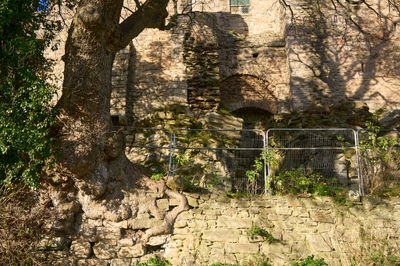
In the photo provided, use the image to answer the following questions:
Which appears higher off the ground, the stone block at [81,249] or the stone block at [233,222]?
the stone block at [233,222]

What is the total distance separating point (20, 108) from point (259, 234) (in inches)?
176

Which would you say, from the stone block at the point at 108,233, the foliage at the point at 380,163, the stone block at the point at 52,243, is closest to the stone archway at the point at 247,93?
the foliage at the point at 380,163

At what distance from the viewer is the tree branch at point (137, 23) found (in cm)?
646

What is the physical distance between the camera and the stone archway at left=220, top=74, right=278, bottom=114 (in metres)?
14.1

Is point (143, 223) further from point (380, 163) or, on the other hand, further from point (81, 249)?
point (380, 163)

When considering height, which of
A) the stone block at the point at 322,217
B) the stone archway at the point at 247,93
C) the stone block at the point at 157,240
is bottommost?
the stone block at the point at 157,240

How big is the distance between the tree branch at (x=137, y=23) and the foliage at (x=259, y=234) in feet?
13.4

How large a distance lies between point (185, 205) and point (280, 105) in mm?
8338

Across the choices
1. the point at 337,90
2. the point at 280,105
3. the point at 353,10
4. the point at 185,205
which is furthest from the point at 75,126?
the point at 353,10

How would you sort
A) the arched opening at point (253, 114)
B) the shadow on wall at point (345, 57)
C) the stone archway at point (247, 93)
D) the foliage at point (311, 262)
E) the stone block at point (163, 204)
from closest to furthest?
the foliage at point (311, 262) < the stone block at point (163, 204) < the shadow on wall at point (345, 57) < the stone archway at point (247, 93) < the arched opening at point (253, 114)

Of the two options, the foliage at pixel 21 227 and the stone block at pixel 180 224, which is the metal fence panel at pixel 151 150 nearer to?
the stone block at pixel 180 224

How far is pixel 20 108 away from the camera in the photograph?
5562mm

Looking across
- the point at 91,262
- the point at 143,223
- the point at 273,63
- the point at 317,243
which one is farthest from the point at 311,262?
the point at 273,63

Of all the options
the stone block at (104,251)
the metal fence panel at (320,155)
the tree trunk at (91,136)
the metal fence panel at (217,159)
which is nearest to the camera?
the tree trunk at (91,136)
